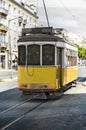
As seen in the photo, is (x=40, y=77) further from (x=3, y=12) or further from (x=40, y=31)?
(x=3, y=12)

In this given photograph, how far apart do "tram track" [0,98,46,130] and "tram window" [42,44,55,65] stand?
1782 mm

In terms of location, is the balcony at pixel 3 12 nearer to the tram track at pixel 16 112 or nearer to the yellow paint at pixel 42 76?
the tram track at pixel 16 112

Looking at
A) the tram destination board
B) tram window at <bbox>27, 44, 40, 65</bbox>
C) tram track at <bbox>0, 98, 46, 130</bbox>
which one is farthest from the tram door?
tram track at <bbox>0, 98, 46, 130</bbox>

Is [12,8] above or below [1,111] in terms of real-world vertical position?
above

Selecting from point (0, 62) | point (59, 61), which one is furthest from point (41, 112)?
point (0, 62)

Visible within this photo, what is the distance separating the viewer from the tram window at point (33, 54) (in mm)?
19309

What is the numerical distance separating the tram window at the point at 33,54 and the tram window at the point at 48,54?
265 mm

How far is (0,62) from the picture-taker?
2977 inches

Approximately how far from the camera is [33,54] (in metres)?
19.4

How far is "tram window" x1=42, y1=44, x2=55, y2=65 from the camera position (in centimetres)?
1928

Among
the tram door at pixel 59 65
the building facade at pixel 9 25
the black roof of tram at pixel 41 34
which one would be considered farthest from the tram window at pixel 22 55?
the building facade at pixel 9 25

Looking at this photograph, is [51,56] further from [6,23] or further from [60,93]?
[6,23]

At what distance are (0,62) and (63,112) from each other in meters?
60.8

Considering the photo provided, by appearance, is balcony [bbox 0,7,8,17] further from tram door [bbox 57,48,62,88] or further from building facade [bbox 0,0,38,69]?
tram door [bbox 57,48,62,88]
